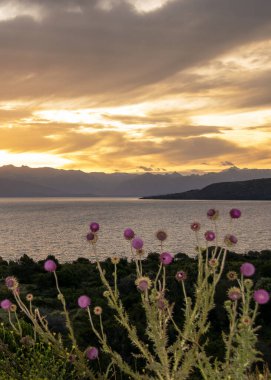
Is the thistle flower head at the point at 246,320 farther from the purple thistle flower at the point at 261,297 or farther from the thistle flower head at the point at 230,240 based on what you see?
the thistle flower head at the point at 230,240

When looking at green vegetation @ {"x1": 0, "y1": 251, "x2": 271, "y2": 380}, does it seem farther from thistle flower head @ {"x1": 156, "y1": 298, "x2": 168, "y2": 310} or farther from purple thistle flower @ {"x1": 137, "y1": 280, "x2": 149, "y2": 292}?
purple thistle flower @ {"x1": 137, "y1": 280, "x2": 149, "y2": 292}

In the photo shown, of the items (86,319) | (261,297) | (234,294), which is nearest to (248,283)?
(234,294)

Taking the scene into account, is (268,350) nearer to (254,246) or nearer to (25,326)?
(25,326)

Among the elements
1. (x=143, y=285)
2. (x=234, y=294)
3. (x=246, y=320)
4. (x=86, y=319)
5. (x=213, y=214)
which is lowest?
(x=86, y=319)

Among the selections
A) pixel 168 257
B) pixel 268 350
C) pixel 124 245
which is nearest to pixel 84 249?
pixel 124 245

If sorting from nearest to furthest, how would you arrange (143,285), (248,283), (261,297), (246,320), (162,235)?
1. (261,297)
2. (246,320)
3. (143,285)
4. (248,283)
5. (162,235)

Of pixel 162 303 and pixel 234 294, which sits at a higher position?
pixel 234 294

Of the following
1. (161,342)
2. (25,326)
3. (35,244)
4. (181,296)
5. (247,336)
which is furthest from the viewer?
(35,244)

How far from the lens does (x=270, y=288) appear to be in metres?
17.7

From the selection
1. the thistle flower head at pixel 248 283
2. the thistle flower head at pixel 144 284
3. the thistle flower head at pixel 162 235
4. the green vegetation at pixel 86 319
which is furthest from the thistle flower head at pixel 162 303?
the green vegetation at pixel 86 319

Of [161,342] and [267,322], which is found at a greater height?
[161,342]

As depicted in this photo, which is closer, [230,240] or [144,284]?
[144,284]

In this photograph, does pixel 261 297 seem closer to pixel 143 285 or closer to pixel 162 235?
pixel 143 285

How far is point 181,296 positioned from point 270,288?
3.74 metres
